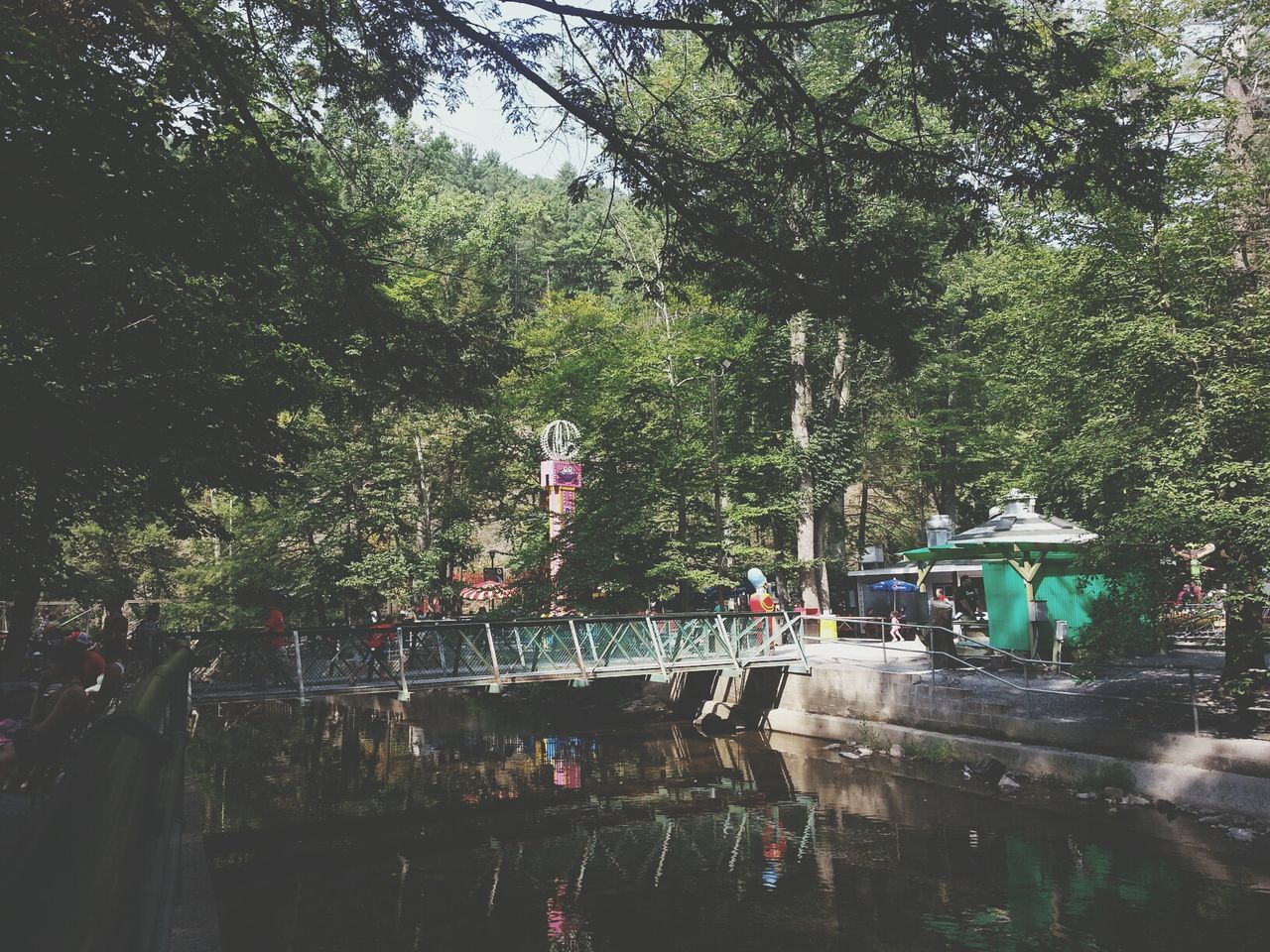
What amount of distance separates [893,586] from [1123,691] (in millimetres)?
13690

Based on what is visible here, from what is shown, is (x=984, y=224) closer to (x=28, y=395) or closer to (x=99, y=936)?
(x=99, y=936)

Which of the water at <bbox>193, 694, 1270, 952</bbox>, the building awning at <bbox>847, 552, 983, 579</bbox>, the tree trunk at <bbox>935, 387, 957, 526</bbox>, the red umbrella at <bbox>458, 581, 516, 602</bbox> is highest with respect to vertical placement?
the tree trunk at <bbox>935, 387, 957, 526</bbox>

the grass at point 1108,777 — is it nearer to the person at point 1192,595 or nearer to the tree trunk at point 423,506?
the person at point 1192,595

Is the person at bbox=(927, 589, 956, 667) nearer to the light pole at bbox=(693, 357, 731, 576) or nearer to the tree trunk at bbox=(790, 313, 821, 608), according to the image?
the light pole at bbox=(693, 357, 731, 576)

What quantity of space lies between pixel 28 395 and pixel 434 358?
Answer: 345 centimetres

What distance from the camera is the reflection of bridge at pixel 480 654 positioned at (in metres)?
16.4

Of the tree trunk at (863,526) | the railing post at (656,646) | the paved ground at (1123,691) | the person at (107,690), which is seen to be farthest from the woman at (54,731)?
the tree trunk at (863,526)

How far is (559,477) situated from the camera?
25.5m

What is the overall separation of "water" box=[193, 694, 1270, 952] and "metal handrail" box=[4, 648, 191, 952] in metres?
9.11

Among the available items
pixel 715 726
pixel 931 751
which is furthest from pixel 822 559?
pixel 931 751

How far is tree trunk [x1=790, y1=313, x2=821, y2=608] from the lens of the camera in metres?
27.8

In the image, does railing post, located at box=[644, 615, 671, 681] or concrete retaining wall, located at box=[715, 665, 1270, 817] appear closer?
concrete retaining wall, located at box=[715, 665, 1270, 817]

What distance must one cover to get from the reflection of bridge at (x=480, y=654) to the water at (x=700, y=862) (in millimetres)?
1893

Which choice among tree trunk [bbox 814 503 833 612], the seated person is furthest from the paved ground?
the seated person
